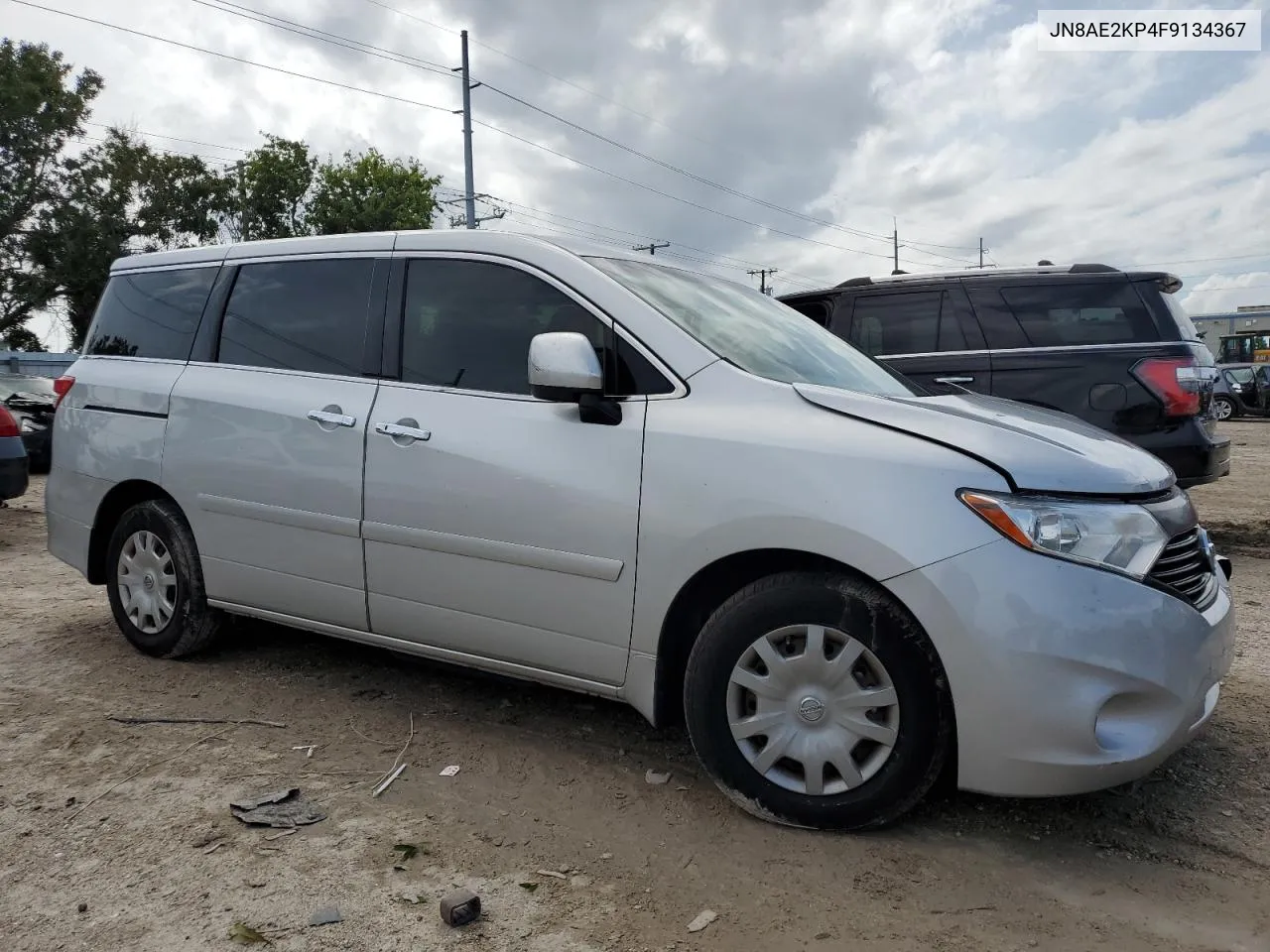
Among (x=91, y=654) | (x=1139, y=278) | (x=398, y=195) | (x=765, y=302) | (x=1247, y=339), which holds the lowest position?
(x=91, y=654)

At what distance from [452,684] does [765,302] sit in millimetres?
2070

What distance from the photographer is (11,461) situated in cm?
707

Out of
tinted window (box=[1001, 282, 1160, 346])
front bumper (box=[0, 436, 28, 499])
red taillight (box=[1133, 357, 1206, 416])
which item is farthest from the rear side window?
front bumper (box=[0, 436, 28, 499])

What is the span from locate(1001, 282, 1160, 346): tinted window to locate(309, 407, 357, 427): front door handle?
14.5ft

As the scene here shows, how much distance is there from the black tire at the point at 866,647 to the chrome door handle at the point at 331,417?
159 cm

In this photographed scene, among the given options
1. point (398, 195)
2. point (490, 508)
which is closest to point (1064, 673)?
point (490, 508)

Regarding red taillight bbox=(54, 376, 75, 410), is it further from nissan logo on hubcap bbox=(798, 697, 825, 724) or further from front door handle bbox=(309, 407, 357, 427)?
nissan logo on hubcap bbox=(798, 697, 825, 724)

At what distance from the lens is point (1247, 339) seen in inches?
1062

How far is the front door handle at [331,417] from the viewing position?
11.5 ft

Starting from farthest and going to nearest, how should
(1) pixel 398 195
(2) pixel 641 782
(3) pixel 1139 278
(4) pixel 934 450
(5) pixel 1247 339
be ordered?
(1) pixel 398 195 → (5) pixel 1247 339 → (3) pixel 1139 278 → (2) pixel 641 782 → (4) pixel 934 450

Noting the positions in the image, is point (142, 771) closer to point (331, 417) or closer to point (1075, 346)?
point (331, 417)

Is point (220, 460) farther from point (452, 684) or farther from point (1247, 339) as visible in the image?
point (1247, 339)

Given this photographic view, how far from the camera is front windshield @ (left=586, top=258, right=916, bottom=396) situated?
10.2ft

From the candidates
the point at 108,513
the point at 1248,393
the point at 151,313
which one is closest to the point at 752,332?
the point at 151,313
